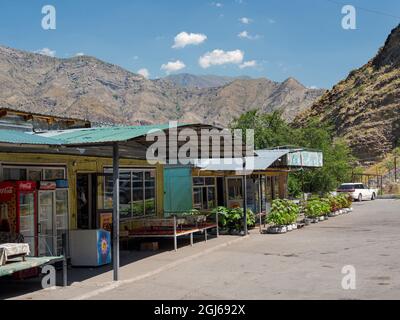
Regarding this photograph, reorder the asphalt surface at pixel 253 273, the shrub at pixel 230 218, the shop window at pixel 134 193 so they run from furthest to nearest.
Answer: the shrub at pixel 230 218, the shop window at pixel 134 193, the asphalt surface at pixel 253 273

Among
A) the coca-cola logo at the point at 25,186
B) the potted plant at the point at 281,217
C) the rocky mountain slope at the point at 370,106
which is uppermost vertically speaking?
the rocky mountain slope at the point at 370,106

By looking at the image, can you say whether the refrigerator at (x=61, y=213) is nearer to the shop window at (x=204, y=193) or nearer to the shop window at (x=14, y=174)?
the shop window at (x=14, y=174)

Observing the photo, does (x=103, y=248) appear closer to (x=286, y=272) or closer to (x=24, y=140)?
(x=24, y=140)

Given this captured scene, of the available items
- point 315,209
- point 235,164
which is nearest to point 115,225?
point 235,164

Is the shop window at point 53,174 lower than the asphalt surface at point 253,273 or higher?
higher

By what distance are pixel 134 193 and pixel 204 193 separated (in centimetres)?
727

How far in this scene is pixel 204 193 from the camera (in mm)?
25672

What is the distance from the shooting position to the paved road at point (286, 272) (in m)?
9.91

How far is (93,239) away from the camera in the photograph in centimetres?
1386

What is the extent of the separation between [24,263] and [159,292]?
8.71 ft

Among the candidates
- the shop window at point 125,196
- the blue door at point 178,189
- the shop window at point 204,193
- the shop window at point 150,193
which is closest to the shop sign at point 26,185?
the shop window at point 125,196

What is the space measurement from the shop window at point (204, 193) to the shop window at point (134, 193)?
4.69 metres
